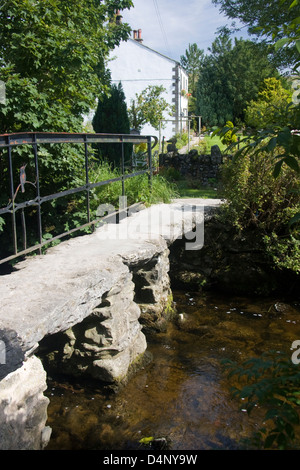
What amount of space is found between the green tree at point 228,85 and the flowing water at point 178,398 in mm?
25422

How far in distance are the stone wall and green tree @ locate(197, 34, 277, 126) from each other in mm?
16964

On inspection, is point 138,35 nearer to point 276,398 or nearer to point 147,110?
point 147,110

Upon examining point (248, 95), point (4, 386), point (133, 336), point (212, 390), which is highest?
point (248, 95)

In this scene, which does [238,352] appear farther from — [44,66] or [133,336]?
[44,66]

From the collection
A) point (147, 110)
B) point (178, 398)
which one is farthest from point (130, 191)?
point (147, 110)

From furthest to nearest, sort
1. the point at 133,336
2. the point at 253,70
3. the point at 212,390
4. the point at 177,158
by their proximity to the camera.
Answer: the point at 253,70, the point at 177,158, the point at 133,336, the point at 212,390

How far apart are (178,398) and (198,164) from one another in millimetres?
9577

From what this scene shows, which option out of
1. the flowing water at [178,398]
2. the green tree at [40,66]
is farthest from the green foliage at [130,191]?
the flowing water at [178,398]

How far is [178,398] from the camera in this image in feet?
13.2

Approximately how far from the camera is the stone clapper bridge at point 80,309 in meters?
2.77

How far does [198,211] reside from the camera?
283 inches

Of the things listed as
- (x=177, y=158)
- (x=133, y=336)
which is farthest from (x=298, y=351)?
(x=177, y=158)

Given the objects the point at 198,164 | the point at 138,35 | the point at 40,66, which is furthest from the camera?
the point at 138,35

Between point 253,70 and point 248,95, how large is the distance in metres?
1.76
